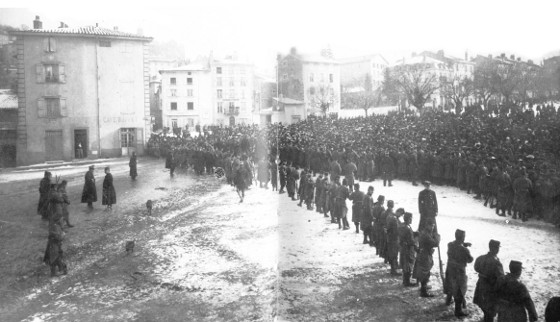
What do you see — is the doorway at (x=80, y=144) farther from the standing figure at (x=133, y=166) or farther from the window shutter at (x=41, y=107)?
the standing figure at (x=133, y=166)

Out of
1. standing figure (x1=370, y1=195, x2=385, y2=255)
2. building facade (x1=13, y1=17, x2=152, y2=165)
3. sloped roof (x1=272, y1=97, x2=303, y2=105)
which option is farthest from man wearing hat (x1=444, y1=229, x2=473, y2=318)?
sloped roof (x1=272, y1=97, x2=303, y2=105)

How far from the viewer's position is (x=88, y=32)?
2927cm

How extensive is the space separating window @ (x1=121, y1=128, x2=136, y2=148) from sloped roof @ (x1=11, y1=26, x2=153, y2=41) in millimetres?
Answer: 6603

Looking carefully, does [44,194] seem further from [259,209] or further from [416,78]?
[416,78]

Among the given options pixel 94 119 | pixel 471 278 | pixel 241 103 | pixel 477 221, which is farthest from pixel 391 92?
pixel 471 278

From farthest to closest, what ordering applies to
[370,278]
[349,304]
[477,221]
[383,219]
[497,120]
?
[497,120], [477,221], [383,219], [370,278], [349,304]

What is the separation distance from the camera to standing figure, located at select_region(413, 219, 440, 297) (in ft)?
27.5

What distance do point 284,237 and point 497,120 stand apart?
17.6 metres

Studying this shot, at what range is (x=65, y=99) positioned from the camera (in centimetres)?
2839

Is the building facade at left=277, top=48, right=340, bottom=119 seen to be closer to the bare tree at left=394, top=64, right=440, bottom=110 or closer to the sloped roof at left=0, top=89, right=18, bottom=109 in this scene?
the bare tree at left=394, top=64, right=440, bottom=110

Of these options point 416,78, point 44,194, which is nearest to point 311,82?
point 416,78

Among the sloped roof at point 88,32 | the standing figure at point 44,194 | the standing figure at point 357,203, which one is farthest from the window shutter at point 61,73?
the standing figure at point 357,203

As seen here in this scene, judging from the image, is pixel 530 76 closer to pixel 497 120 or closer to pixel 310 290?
pixel 497 120

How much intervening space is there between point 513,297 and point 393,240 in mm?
3447
